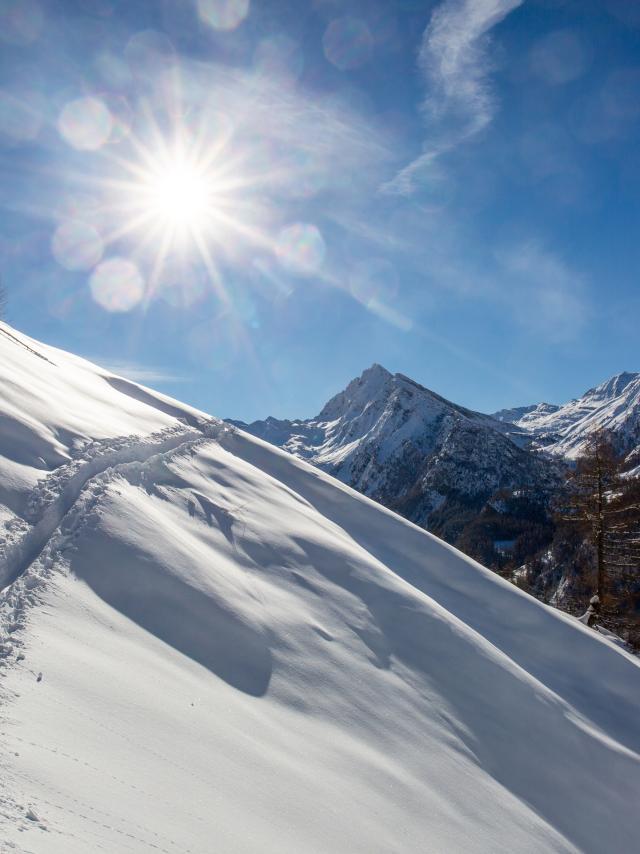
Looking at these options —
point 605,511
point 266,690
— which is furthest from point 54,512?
point 605,511

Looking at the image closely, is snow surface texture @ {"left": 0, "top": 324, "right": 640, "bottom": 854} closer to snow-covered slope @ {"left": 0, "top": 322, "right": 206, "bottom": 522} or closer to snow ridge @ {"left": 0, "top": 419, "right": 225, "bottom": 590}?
snow ridge @ {"left": 0, "top": 419, "right": 225, "bottom": 590}

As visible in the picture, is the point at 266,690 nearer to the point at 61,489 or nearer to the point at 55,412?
the point at 61,489

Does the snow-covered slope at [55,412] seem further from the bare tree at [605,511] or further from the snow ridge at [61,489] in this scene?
the bare tree at [605,511]

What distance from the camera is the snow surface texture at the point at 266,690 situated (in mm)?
6262

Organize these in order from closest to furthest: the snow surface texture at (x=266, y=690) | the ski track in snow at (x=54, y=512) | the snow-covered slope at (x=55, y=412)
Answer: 1. the snow surface texture at (x=266, y=690)
2. the ski track in snow at (x=54, y=512)
3. the snow-covered slope at (x=55, y=412)

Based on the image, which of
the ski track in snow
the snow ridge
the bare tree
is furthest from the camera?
the bare tree

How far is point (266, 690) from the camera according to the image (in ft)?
32.0

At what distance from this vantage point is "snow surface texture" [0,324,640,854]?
6262mm

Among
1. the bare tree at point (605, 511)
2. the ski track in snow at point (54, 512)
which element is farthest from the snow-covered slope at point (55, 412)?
the bare tree at point (605, 511)

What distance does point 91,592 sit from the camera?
957cm

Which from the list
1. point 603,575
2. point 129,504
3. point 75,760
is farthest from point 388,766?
point 603,575

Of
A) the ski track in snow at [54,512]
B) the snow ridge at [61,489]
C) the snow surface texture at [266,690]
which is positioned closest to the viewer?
the snow surface texture at [266,690]

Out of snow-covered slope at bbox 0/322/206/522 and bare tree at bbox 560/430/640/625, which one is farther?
bare tree at bbox 560/430/640/625

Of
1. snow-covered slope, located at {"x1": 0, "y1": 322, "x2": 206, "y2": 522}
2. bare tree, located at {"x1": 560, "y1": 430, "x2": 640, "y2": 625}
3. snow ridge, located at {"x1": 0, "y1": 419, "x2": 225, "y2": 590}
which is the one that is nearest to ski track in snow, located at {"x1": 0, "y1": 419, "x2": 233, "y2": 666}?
snow ridge, located at {"x1": 0, "y1": 419, "x2": 225, "y2": 590}
